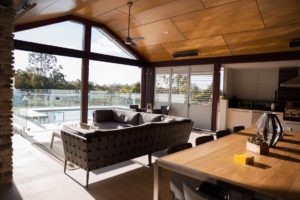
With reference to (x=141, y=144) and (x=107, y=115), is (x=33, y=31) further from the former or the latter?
(x=141, y=144)

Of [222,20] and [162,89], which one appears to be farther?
[162,89]

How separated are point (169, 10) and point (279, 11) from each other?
2.52 m

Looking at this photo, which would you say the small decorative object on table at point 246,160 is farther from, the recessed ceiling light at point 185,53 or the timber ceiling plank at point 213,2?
the recessed ceiling light at point 185,53

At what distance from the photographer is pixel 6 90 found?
3.04 metres

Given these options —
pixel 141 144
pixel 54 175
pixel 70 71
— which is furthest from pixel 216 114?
pixel 54 175

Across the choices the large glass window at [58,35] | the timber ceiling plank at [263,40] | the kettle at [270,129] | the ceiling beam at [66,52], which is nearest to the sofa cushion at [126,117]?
the ceiling beam at [66,52]

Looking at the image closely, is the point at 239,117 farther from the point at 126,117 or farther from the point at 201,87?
the point at 126,117

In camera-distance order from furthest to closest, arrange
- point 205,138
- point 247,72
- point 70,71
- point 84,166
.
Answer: point 247,72
point 70,71
point 84,166
point 205,138

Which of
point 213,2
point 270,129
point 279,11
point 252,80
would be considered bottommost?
point 270,129

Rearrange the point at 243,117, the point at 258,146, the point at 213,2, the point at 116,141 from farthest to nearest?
the point at 243,117 → the point at 213,2 → the point at 116,141 → the point at 258,146

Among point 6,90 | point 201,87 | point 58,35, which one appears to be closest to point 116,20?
point 58,35

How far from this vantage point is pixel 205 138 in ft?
9.82

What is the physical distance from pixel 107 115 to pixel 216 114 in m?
3.69

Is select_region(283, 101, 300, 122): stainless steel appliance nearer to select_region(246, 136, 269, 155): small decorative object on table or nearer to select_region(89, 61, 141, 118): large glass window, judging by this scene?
select_region(246, 136, 269, 155): small decorative object on table
